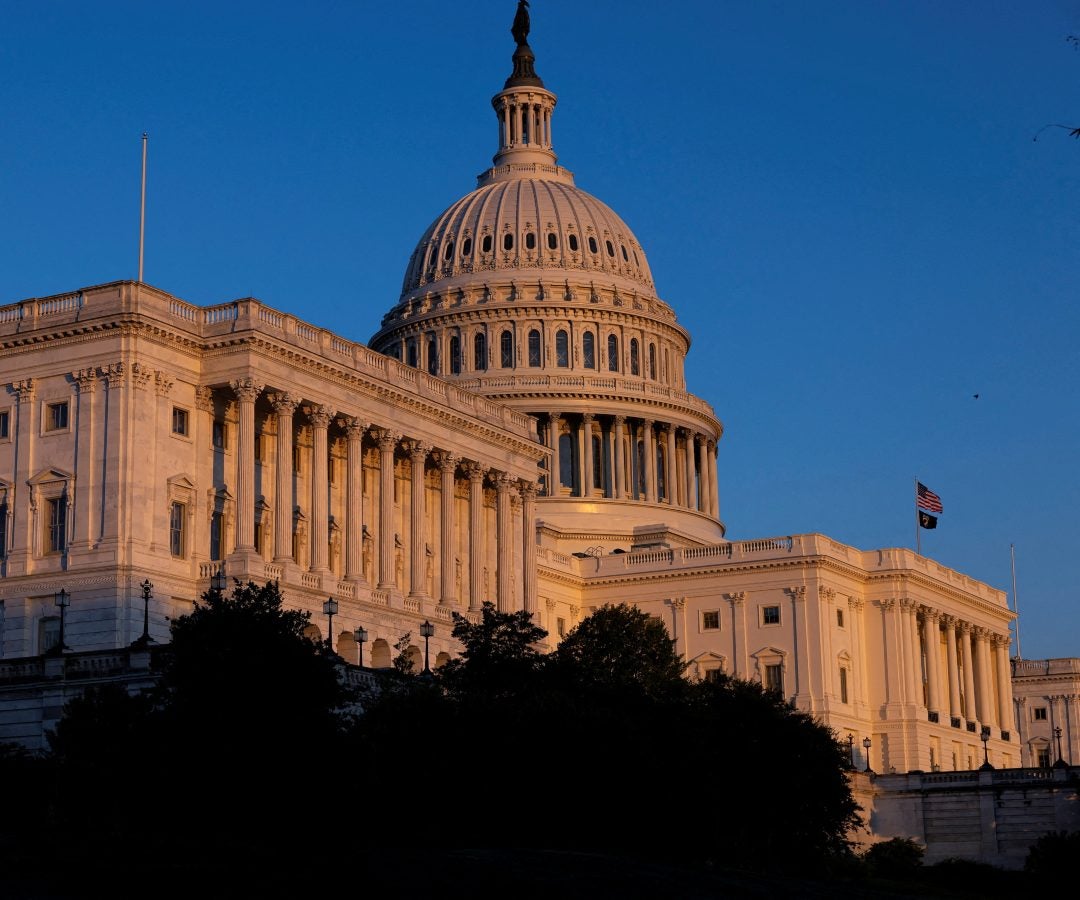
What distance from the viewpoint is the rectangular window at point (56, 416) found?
9612 cm

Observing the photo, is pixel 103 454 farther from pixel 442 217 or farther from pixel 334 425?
pixel 442 217

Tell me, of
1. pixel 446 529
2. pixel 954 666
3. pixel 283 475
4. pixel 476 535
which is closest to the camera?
pixel 283 475

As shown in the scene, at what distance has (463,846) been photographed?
6331 cm

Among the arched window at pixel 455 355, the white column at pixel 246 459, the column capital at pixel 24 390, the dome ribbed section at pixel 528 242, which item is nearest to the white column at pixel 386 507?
the white column at pixel 246 459

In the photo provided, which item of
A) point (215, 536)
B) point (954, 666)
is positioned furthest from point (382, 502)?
point (954, 666)

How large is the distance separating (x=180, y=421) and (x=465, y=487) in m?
23.2

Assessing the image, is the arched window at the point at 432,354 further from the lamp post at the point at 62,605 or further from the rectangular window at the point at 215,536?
the lamp post at the point at 62,605

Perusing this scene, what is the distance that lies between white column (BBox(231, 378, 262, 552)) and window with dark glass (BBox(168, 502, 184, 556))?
8.13 feet

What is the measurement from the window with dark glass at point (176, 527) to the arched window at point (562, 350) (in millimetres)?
75701

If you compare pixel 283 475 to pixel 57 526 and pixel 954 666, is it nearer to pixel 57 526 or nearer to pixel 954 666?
pixel 57 526

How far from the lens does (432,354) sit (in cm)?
17400

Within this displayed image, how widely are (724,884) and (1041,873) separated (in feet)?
113

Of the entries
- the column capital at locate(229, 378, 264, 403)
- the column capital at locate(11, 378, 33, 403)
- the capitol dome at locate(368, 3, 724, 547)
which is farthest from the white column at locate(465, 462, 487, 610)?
the capitol dome at locate(368, 3, 724, 547)

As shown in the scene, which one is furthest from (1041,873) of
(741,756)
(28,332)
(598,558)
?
(598,558)
